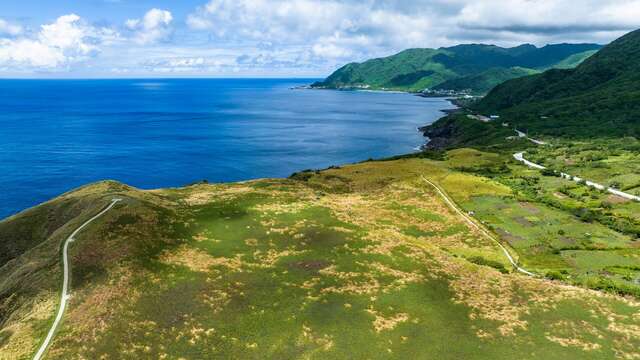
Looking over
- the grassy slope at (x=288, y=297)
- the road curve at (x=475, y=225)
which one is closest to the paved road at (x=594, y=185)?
the road curve at (x=475, y=225)

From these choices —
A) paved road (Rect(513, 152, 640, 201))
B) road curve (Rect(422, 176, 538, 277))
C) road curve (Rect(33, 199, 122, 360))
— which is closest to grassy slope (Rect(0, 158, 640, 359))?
road curve (Rect(33, 199, 122, 360))

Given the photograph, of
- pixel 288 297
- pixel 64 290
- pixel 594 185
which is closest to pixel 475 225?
pixel 288 297

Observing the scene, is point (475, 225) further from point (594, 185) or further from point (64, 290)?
point (64, 290)

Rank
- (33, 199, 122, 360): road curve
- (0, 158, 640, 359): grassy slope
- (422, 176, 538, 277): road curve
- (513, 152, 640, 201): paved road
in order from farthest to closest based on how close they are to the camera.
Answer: (513, 152, 640, 201): paved road < (422, 176, 538, 277): road curve < (0, 158, 640, 359): grassy slope < (33, 199, 122, 360): road curve

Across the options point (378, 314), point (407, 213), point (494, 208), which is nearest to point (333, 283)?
point (378, 314)

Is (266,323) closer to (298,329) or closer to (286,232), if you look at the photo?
(298,329)

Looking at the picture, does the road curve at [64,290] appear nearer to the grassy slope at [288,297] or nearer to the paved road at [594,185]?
the grassy slope at [288,297]

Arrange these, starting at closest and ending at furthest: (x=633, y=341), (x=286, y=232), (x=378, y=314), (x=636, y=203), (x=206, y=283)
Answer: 1. (x=633, y=341)
2. (x=378, y=314)
3. (x=206, y=283)
4. (x=286, y=232)
5. (x=636, y=203)

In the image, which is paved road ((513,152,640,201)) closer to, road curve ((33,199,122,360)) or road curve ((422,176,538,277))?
road curve ((422,176,538,277))
